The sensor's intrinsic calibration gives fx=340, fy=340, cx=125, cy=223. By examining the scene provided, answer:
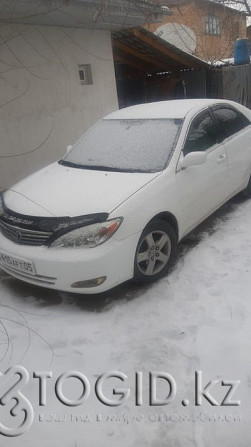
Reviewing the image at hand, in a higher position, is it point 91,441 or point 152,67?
point 152,67

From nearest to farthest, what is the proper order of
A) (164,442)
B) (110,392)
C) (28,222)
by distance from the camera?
(164,442) < (110,392) < (28,222)

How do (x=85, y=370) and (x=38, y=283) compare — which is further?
(x=38, y=283)

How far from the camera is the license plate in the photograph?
117 inches

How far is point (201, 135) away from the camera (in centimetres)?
397

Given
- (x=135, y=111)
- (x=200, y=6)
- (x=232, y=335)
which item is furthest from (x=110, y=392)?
(x=200, y=6)

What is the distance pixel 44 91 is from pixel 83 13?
1.43m

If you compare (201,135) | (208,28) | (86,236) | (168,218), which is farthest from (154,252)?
(208,28)

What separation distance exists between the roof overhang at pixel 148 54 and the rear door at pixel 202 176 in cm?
441

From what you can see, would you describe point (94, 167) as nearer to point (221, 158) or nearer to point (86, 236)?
point (86, 236)

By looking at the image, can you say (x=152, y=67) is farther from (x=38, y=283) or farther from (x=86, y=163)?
(x=38, y=283)

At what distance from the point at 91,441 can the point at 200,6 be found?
1674 cm

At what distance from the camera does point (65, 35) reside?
627 centimetres

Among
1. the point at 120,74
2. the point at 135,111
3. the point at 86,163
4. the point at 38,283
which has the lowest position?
the point at 38,283

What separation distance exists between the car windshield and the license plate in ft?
4.22
